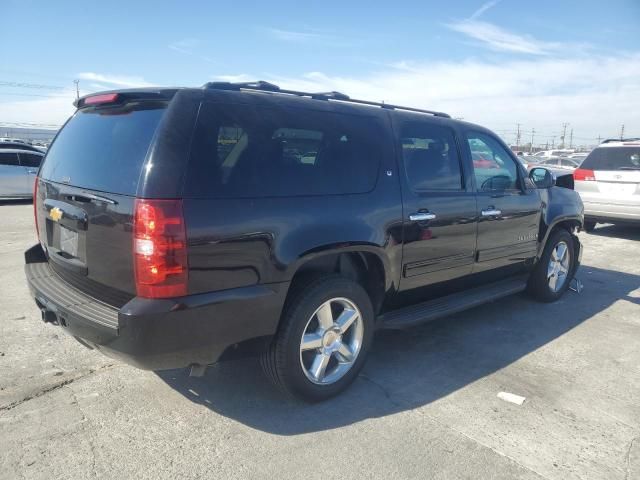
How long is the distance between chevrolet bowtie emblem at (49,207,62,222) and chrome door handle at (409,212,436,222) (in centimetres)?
227

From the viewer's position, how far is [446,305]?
13.4ft

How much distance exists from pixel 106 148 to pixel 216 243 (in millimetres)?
938

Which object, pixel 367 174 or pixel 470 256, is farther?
pixel 470 256

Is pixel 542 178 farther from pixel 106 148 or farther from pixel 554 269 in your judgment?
pixel 106 148

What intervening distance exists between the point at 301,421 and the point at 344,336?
0.65 m

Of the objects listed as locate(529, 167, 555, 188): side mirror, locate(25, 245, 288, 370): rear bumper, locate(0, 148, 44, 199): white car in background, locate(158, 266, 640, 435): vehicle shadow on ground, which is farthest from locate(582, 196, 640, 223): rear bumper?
locate(0, 148, 44, 199): white car in background

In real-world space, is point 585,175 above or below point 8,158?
below

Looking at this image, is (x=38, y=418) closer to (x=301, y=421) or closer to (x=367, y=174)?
(x=301, y=421)

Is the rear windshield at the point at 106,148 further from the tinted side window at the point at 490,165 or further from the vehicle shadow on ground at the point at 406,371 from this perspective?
the tinted side window at the point at 490,165

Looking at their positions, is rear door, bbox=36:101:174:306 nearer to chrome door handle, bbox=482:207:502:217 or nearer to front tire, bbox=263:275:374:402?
front tire, bbox=263:275:374:402

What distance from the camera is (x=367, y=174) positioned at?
3.41 metres

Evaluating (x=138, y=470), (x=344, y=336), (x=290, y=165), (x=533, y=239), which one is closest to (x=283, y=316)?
(x=344, y=336)

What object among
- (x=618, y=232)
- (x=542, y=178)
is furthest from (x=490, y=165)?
(x=618, y=232)

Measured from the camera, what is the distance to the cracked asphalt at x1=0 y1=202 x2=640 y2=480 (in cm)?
263
